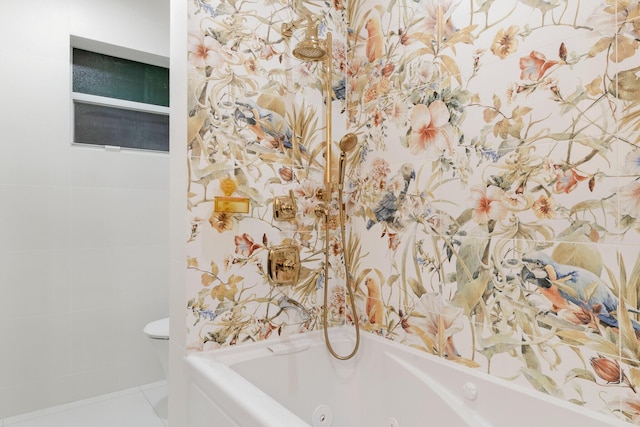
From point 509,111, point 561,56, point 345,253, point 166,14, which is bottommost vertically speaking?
point 345,253

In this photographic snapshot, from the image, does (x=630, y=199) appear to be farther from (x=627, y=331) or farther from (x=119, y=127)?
(x=119, y=127)

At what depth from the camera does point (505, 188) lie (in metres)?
1.14

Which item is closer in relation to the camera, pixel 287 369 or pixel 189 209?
pixel 189 209

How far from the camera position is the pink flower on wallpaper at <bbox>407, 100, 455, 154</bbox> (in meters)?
1.30

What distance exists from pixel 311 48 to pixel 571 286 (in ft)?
3.93

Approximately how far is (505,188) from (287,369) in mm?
1042

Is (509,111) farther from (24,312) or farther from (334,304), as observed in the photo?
(24,312)

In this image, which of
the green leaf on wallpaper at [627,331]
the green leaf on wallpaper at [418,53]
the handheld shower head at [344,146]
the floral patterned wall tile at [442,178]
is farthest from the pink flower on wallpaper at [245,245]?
the green leaf on wallpaper at [627,331]

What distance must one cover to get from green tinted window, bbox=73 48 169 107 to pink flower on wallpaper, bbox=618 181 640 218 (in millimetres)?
2779

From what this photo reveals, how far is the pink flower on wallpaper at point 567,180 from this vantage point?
3.27ft

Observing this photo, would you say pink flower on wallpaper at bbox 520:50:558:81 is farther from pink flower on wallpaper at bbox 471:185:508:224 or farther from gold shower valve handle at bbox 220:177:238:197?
gold shower valve handle at bbox 220:177:238:197

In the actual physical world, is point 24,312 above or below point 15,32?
below

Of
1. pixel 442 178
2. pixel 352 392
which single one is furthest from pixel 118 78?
pixel 352 392

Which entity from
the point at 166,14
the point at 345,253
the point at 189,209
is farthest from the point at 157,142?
the point at 345,253
